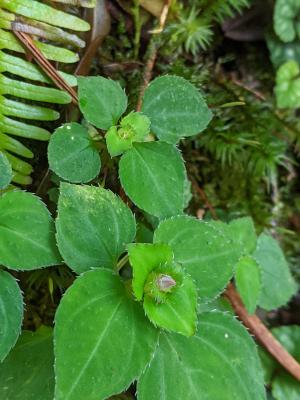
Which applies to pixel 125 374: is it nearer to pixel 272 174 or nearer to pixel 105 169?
pixel 105 169

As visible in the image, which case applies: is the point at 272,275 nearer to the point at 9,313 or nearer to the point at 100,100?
the point at 100,100

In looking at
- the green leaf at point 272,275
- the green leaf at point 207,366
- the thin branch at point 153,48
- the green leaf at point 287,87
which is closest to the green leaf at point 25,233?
the green leaf at point 207,366

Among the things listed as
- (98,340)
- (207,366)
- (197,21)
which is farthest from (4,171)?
(197,21)

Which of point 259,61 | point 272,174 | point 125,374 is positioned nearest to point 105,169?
point 125,374

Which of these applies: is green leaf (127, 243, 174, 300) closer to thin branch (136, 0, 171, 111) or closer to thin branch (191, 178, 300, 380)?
thin branch (191, 178, 300, 380)

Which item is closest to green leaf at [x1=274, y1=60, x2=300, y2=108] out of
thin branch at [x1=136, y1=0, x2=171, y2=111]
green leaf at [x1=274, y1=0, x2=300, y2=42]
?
green leaf at [x1=274, y1=0, x2=300, y2=42]

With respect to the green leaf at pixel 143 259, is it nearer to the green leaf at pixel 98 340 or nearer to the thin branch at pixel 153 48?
the green leaf at pixel 98 340
